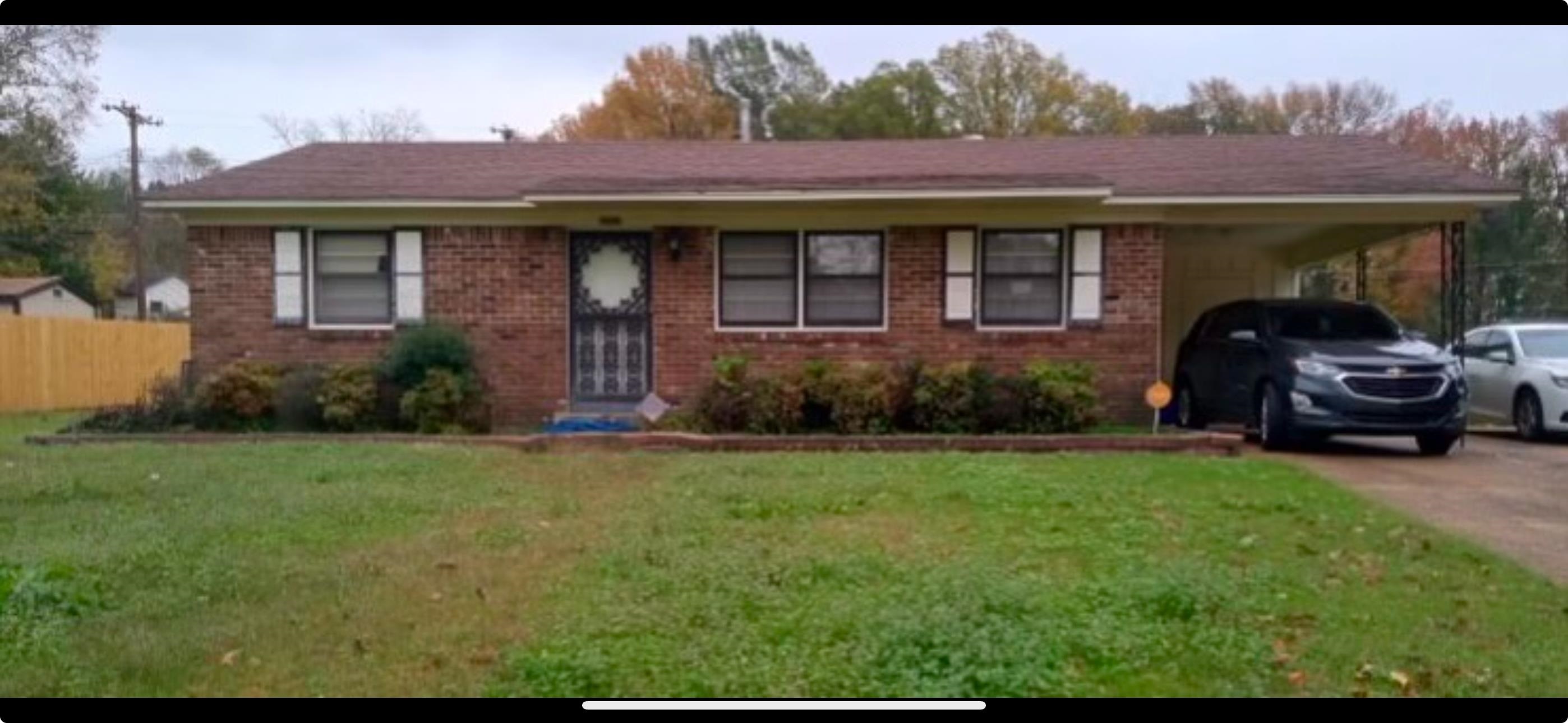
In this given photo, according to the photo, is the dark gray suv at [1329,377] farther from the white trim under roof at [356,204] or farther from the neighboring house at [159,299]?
the neighboring house at [159,299]

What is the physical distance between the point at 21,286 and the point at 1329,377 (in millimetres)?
41235

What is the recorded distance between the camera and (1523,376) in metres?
15.9

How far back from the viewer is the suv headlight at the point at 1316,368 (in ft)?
42.3

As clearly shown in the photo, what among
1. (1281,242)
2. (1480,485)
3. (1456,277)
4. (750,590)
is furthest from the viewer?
(1281,242)

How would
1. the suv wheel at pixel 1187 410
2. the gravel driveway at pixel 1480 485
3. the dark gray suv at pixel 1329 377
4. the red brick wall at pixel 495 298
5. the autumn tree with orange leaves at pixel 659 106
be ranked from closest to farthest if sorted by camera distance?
the gravel driveway at pixel 1480 485 → the dark gray suv at pixel 1329 377 → the suv wheel at pixel 1187 410 → the red brick wall at pixel 495 298 → the autumn tree with orange leaves at pixel 659 106

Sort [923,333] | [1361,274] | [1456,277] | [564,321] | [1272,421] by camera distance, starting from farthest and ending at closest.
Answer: [1361,274], [564,321], [923,333], [1456,277], [1272,421]

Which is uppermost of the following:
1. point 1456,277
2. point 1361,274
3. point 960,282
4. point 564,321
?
point 1361,274

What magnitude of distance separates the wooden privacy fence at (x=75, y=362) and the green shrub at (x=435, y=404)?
9.48m

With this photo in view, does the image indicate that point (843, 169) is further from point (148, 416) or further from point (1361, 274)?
point (148, 416)

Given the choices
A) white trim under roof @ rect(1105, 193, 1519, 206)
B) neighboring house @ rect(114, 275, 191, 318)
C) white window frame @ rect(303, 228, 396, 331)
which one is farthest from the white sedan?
neighboring house @ rect(114, 275, 191, 318)

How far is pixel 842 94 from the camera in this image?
4097 centimetres

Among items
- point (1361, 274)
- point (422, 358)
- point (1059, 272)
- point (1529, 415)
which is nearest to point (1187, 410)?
point (1059, 272)

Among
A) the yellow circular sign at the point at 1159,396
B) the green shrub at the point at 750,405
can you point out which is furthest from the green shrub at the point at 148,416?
the yellow circular sign at the point at 1159,396
